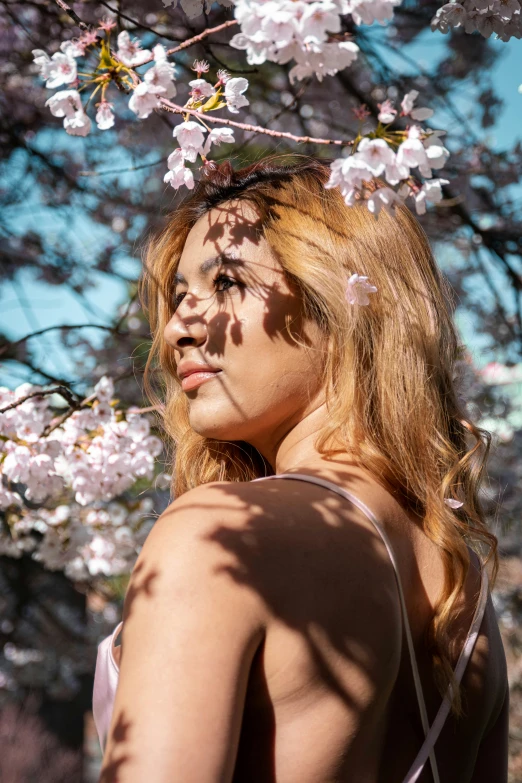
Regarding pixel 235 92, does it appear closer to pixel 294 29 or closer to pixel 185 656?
pixel 294 29

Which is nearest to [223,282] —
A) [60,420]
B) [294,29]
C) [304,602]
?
[294,29]

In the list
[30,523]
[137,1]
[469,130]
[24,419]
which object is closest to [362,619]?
[24,419]

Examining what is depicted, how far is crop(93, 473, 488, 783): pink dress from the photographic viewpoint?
1073 mm

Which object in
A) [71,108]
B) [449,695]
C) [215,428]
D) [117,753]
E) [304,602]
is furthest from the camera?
[215,428]

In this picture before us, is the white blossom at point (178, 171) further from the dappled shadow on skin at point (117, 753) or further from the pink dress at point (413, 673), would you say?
the dappled shadow on skin at point (117, 753)

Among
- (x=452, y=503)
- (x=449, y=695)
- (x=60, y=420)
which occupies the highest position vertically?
(x=452, y=503)

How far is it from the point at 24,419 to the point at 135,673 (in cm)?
162

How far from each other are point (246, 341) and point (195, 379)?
0.39 feet

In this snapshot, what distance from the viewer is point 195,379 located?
4.59 feet

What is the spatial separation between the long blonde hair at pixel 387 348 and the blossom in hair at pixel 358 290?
0.03 meters

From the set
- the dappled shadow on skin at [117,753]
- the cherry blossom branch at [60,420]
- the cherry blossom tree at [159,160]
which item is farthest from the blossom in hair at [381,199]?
the cherry blossom branch at [60,420]

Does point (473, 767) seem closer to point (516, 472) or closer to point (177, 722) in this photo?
point (177, 722)

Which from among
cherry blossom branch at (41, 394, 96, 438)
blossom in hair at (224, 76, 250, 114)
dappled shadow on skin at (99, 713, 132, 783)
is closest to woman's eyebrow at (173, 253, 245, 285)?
blossom in hair at (224, 76, 250, 114)

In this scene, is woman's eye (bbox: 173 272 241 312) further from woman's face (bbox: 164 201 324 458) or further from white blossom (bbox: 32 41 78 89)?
white blossom (bbox: 32 41 78 89)
